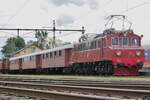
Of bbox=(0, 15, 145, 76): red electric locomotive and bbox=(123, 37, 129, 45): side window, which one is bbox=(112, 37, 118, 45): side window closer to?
bbox=(0, 15, 145, 76): red electric locomotive

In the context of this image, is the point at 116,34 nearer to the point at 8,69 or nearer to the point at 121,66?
the point at 121,66

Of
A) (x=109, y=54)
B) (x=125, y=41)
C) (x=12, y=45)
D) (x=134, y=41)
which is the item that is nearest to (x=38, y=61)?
(x=125, y=41)

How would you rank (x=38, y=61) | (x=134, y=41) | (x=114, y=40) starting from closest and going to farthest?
1. (x=114, y=40)
2. (x=134, y=41)
3. (x=38, y=61)

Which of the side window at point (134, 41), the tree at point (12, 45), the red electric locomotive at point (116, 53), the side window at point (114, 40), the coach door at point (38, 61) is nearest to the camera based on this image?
the red electric locomotive at point (116, 53)

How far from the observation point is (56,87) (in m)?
16.1

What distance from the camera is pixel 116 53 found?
30.5 metres

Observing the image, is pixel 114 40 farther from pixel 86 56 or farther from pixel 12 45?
pixel 12 45

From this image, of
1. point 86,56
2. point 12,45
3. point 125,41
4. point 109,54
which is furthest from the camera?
point 12,45

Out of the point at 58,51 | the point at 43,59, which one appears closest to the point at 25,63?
the point at 43,59

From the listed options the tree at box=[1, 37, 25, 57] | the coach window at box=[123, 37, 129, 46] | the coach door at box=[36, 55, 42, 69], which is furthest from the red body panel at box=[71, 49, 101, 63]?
the tree at box=[1, 37, 25, 57]

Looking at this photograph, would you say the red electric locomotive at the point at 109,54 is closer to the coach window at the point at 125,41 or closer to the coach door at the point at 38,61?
the coach window at the point at 125,41

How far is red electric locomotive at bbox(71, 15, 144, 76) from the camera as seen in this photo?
30500 mm

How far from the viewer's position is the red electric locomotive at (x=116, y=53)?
30.5 metres

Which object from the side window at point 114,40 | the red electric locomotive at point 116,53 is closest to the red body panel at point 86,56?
the red electric locomotive at point 116,53
